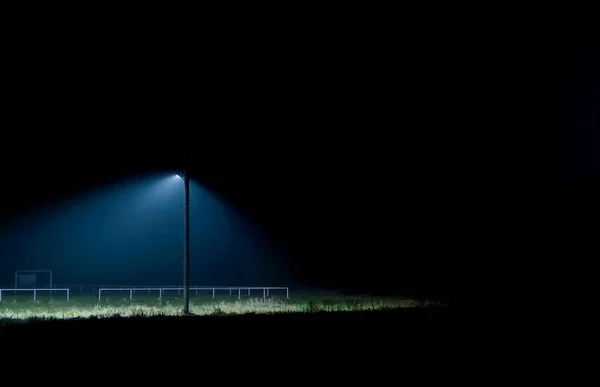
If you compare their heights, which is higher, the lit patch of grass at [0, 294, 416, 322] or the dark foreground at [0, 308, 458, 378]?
the dark foreground at [0, 308, 458, 378]

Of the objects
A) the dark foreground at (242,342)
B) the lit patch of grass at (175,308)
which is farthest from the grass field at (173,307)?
the dark foreground at (242,342)

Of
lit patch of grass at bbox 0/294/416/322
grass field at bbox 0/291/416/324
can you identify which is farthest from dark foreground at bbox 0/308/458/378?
lit patch of grass at bbox 0/294/416/322

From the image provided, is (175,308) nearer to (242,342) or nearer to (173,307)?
(173,307)

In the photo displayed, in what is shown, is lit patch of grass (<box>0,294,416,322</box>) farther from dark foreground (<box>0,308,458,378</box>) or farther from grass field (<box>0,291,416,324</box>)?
dark foreground (<box>0,308,458,378</box>)

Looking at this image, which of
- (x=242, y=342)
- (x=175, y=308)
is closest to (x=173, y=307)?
(x=175, y=308)

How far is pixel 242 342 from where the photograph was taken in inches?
396

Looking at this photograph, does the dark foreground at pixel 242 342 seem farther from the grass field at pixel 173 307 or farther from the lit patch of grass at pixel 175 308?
the lit patch of grass at pixel 175 308

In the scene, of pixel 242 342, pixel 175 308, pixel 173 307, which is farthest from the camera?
pixel 173 307

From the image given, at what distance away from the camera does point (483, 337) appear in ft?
35.2

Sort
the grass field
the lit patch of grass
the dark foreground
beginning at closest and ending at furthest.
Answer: the dark foreground, the lit patch of grass, the grass field

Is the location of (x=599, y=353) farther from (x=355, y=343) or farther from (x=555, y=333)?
(x=355, y=343)

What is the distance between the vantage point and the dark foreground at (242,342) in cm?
864

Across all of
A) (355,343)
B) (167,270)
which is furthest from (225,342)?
(167,270)

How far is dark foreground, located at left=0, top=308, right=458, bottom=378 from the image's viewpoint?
8.64m
